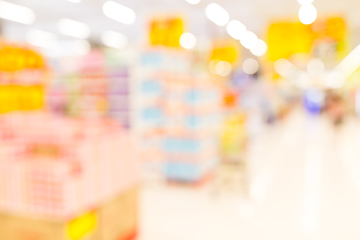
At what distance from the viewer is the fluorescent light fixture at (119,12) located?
10534 mm

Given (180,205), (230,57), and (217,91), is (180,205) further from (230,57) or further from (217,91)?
(230,57)

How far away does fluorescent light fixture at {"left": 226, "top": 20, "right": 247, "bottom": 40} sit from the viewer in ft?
42.3

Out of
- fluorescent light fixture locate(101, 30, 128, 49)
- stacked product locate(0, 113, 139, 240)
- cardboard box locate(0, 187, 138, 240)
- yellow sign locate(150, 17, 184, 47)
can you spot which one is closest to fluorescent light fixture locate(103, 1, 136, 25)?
fluorescent light fixture locate(101, 30, 128, 49)

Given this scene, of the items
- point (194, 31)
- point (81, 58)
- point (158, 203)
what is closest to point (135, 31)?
point (194, 31)

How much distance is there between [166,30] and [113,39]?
9.48 m

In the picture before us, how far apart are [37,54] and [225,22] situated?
805 centimetres

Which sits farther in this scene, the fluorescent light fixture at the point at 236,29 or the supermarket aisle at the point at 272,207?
the fluorescent light fixture at the point at 236,29

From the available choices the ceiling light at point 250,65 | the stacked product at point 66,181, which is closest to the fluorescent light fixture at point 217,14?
the stacked product at point 66,181

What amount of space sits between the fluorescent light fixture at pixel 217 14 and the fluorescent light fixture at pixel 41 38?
7.34m

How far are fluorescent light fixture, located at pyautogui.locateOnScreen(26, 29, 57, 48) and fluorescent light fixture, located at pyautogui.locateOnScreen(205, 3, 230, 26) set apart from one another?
289 inches

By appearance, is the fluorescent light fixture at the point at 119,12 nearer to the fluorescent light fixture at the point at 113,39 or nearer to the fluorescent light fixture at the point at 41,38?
the fluorescent light fixture at the point at 113,39

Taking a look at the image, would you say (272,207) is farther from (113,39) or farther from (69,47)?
(69,47)

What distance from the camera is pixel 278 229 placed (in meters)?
4.09

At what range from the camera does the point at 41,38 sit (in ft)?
51.8
